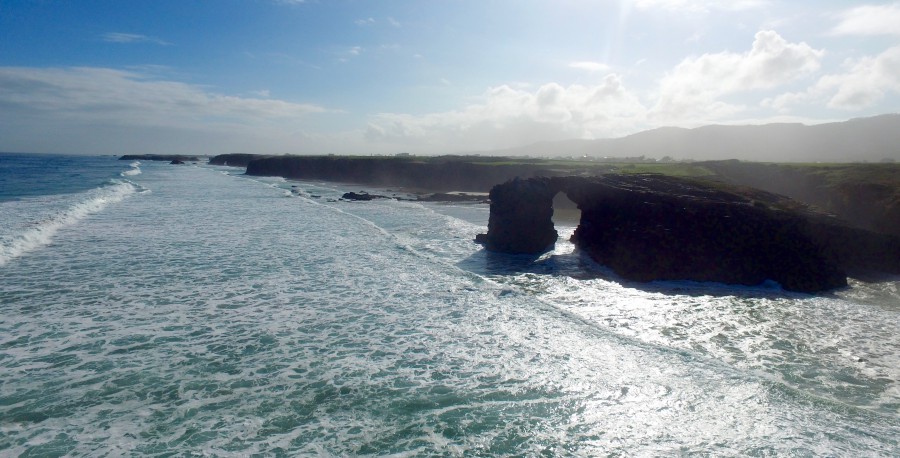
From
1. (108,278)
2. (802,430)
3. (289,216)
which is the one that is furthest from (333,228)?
(802,430)

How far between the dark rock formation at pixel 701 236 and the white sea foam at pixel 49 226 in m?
18.9

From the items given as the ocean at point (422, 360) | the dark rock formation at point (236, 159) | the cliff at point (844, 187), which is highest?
the dark rock formation at point (236, 159)

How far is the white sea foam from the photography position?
2050 cm

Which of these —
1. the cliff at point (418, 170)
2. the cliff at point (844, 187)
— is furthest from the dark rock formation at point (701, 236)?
the cliff at point (418, 170)

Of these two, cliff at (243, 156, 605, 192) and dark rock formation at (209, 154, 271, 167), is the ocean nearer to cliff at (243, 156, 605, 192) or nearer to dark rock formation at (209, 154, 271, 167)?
cliff at (243, 156, 605, 192)

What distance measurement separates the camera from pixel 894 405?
8.95m

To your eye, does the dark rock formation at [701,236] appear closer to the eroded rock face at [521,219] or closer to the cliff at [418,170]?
the eroded rock face at [521,219]

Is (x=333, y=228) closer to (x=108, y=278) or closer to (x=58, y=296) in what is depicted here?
(x=108, y=278)

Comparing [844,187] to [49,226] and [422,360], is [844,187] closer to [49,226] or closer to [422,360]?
[422,360]

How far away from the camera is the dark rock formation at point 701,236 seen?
59.3 feet

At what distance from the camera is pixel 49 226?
25969 mm

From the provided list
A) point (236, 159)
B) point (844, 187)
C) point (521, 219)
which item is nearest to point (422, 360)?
point (521, 219)

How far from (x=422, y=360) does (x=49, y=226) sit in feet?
80.5

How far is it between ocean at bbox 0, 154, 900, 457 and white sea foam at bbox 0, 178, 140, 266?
33cm
